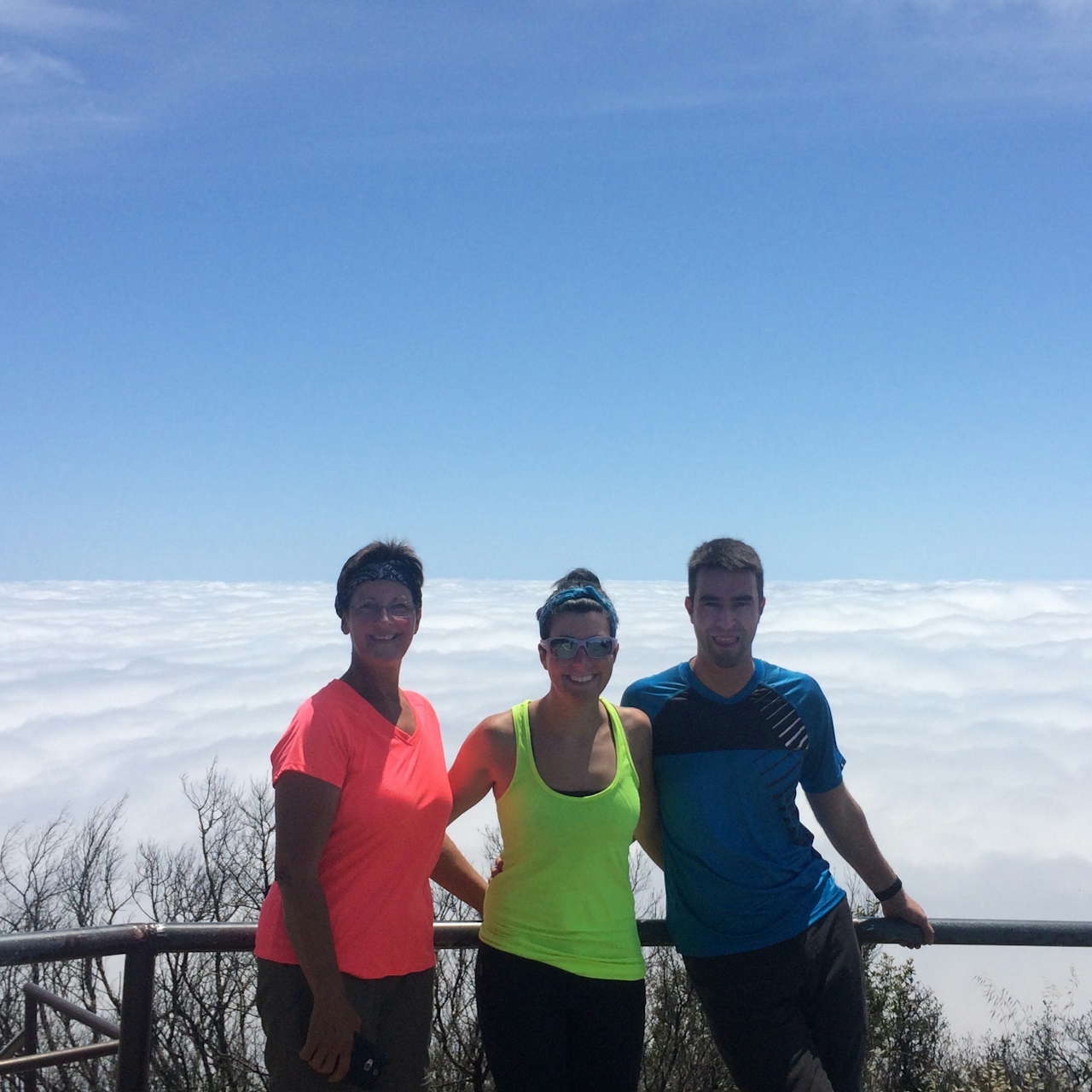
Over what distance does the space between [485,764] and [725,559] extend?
112cm

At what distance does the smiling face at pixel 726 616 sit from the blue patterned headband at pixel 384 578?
995mm

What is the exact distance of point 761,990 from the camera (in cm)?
317

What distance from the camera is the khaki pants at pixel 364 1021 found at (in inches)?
108

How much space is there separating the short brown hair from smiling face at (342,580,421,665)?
37 mm

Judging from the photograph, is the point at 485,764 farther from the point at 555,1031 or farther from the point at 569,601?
the point at 555,1031

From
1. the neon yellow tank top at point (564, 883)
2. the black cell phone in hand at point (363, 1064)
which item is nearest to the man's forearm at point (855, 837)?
the neon yellow tank top at point (564, 883)

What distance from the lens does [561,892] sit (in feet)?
9.80

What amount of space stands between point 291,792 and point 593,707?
100 cm

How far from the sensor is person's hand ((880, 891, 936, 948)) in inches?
135

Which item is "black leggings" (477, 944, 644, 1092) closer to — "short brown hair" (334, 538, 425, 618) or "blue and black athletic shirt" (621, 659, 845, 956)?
"blue and black athletic shirt" (621, 659, 845, 956)

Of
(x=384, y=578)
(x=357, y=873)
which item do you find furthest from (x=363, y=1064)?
(x=384, y=578)

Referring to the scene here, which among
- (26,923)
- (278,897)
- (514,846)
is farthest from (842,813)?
(26,923)

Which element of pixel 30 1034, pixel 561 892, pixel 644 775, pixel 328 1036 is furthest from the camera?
pixel 30 1034

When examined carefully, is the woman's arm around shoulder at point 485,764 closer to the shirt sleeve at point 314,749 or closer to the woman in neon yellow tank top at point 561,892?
the woman in neon yellow tank top at point 561,892
